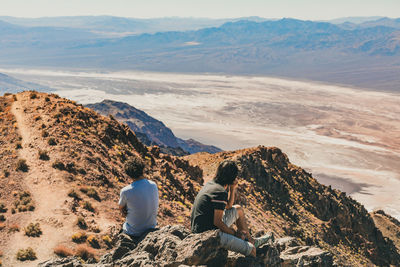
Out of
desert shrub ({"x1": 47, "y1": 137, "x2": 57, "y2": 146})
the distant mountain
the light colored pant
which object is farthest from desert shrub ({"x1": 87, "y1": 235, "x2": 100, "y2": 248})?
the distant mountain

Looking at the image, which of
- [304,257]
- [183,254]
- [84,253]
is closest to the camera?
[183,254]

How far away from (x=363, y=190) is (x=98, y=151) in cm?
8537

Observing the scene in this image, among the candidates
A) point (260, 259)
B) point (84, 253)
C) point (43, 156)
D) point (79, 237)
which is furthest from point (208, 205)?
point (43, 156)

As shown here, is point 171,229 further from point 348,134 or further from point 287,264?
point 348,134

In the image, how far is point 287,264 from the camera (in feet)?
27.2

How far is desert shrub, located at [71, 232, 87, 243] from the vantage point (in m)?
11.1

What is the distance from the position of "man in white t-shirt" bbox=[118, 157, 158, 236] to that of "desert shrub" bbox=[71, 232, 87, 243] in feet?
10.5

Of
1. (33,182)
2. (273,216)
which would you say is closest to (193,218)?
(33,182)

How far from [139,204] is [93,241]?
3.63 meters

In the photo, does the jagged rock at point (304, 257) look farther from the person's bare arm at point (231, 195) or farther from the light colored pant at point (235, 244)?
the person's bare arm at point (231, 195)

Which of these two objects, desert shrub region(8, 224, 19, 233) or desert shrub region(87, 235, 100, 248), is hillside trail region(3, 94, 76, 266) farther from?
desert shrub region(87, 235, 100, 248)

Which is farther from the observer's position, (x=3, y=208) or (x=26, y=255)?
(x=3, y=208)

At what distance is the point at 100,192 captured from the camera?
47.6ft

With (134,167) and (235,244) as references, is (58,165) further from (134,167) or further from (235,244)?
(235,244)
